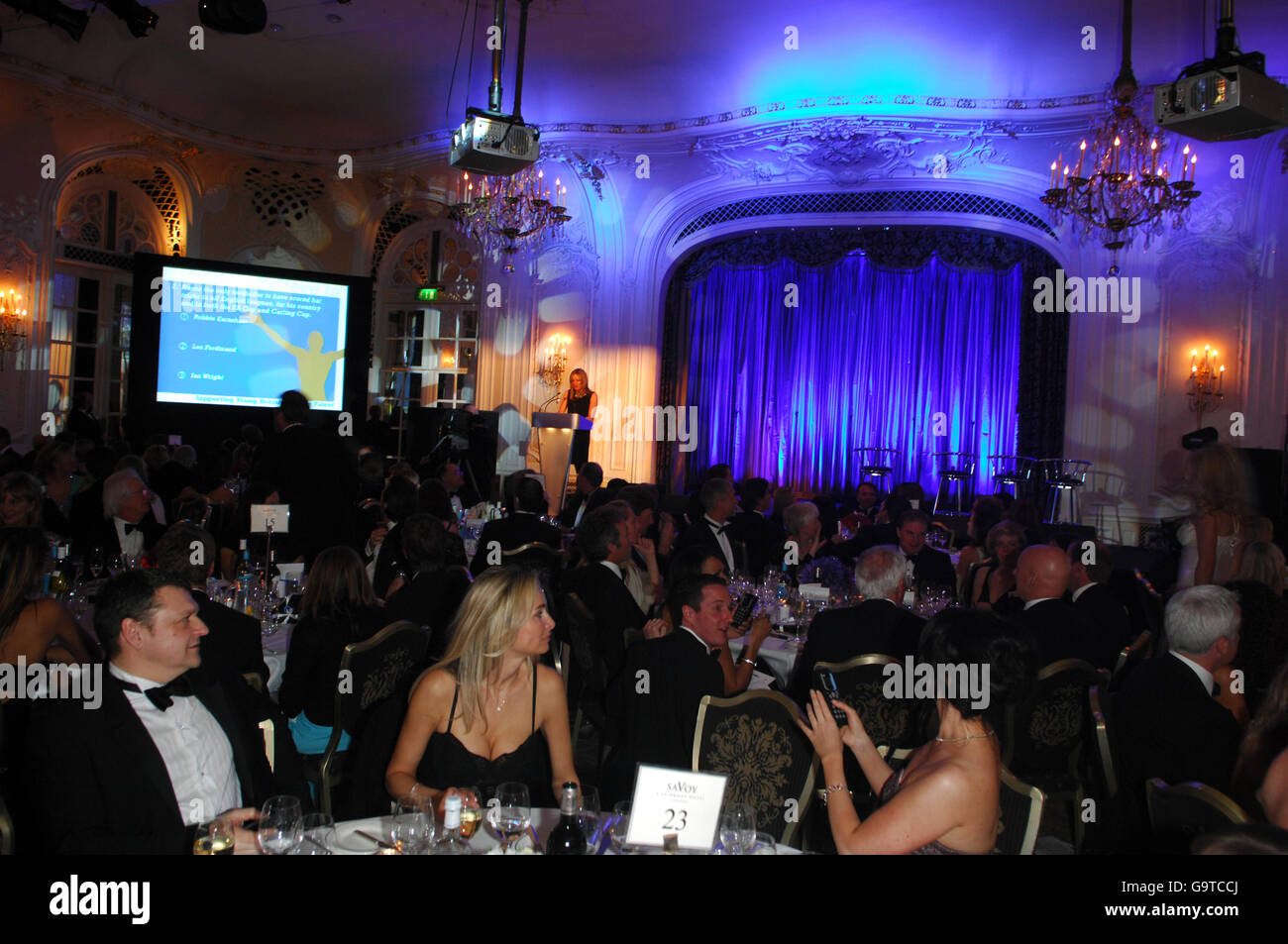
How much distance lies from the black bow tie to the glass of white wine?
1.34ft

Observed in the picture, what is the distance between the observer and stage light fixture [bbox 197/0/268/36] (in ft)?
24.8

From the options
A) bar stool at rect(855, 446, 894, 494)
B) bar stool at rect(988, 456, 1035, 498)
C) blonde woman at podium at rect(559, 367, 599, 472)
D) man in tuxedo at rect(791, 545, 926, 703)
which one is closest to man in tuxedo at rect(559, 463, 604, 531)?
blonde woman at podium at rect(559, 367, 599, 472)

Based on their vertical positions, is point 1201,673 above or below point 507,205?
below

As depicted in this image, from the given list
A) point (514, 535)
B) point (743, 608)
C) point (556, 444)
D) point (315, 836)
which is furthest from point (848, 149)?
point (315, 836)

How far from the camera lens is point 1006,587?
17.7 ft

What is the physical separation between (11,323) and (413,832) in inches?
454

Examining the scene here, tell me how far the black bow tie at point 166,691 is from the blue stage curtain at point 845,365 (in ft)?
38.3

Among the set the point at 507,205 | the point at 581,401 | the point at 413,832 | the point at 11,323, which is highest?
the point at 507,205

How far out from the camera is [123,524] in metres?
5.52

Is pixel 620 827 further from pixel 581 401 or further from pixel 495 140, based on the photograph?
pixel 581 401

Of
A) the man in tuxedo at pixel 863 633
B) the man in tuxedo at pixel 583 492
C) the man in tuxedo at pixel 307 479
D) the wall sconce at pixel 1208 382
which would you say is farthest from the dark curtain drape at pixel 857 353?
the man in tuxedo at pixel 863 633

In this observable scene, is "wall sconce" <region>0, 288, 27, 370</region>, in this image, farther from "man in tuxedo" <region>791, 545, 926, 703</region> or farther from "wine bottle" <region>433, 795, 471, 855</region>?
"wine bottle" <region>433, 795, 471, 855</region>

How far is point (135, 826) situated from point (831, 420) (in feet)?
39.9
